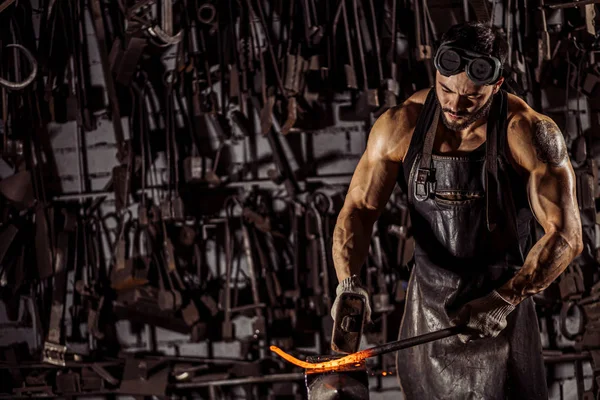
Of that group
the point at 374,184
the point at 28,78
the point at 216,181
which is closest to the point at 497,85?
the point at 374,184

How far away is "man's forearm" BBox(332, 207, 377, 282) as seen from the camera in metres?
3.02

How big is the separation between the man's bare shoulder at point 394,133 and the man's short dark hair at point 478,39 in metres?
0.40

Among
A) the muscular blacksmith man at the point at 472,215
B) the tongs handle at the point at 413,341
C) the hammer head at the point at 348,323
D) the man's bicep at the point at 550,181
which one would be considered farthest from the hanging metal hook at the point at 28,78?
the man's bicep at the point at 550,181

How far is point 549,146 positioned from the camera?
2848 mm

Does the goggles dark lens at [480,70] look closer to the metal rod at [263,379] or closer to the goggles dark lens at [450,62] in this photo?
the goggles dark lens at [450,62]

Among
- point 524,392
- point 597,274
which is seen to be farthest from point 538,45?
point 524,392

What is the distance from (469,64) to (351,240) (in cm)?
84

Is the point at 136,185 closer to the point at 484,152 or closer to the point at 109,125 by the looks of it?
the point at 109,125

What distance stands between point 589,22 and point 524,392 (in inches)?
104

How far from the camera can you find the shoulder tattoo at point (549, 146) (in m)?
2.84

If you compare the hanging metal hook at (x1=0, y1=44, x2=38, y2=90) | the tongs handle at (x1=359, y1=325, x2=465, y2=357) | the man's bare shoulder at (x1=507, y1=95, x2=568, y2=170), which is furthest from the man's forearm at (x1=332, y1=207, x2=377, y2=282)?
the hanging metal hook at (x1=0, y1=44, x2=38, y2=90)

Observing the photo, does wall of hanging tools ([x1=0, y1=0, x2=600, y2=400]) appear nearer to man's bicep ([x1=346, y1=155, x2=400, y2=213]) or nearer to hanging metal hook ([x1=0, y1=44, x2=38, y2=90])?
hanging metal hook ([x1=0, y1=44, x2=38, y2=90])

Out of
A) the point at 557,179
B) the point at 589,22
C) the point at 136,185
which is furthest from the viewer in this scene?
the point at 136,185

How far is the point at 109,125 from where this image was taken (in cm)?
512
